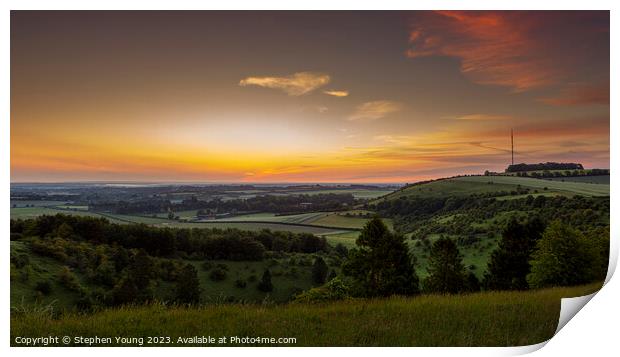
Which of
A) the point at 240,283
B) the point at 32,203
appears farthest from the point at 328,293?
the point at 32,203

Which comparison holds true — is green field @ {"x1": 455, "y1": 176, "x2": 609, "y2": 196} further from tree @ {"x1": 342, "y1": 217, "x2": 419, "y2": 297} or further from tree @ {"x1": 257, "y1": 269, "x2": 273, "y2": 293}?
tree @ {"x1": 257, "y1": 269, "x2": 273, "y2": 293}

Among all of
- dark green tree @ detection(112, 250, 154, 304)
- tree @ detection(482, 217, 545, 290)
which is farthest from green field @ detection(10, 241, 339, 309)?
tree @ detection(482, 217, 545, 290)

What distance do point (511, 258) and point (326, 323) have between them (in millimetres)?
3885

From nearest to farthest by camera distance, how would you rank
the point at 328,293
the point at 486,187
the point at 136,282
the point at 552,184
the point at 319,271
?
the point at 136,282
the point at 328,293
the point at 319,271
the point at 552,184
the point at 486,187

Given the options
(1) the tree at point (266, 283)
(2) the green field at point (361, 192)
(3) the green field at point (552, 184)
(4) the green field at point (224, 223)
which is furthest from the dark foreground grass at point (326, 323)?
(3) the green field at point (552, 184)

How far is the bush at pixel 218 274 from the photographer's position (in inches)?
271

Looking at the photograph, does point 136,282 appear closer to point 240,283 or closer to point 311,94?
point 240,283

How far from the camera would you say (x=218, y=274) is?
6.88 meters

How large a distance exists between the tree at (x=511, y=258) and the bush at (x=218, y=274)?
4700 millimetres

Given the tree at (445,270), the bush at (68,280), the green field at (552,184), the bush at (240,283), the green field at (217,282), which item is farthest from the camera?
the tree at (445,270)

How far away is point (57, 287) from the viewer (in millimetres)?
6352

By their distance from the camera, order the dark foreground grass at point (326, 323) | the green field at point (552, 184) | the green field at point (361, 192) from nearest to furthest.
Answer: the dark foreground grass at point (326, 323), the green field at point (552, 184), the green field at point (361, 192)

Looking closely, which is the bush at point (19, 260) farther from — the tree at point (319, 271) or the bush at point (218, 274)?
the tree at point (319, 271)
